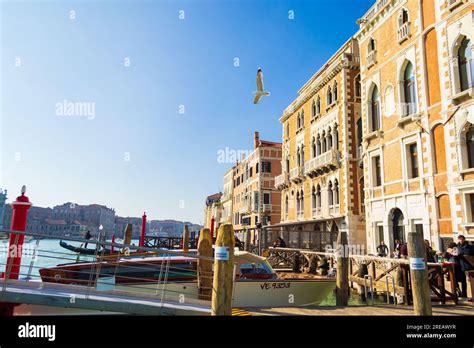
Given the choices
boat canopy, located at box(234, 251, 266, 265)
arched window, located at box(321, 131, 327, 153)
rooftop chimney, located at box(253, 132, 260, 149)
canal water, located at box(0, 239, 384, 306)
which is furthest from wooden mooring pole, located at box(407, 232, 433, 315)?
rooftop chimney, located at box(253, 132, 260, 149)

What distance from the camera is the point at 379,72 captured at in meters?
17.3

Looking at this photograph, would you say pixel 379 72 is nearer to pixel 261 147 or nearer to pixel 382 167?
pixel 382 167

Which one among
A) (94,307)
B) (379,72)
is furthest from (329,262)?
(94,307)

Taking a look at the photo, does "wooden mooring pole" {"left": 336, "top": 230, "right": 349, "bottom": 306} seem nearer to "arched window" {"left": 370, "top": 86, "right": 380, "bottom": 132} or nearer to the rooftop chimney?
"arched window" {"left": 370, "top": 86, "right": 380, "bottom": 132}

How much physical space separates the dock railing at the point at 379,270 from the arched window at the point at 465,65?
6691mm

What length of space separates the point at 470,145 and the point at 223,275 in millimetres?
10560

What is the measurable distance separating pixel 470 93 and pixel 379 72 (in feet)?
20.0

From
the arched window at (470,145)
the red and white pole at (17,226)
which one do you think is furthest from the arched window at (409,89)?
the red and white pole at (17,226)

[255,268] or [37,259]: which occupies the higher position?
[255,268]

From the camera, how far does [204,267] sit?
354 inches

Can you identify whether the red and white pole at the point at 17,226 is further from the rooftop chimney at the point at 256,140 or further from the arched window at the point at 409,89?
the rooftop chimney at the point at 256,140

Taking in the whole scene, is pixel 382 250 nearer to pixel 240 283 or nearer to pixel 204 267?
pixel 240 283

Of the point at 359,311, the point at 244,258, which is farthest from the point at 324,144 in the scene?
the point at 359,311
